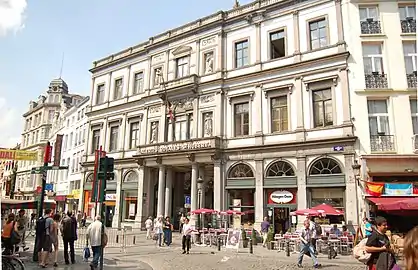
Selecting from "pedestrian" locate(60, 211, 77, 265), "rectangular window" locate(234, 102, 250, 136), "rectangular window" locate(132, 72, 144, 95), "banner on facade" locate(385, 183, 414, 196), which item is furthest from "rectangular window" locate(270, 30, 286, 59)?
"pedestrian" locate(60, 211, 77, 265)

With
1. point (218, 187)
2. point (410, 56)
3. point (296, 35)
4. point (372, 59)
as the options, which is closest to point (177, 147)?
point (218, 187)

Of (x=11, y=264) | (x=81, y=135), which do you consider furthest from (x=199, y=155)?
(x=81, y=135)

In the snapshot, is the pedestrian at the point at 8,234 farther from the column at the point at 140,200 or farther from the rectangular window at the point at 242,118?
the column at the point at 140,200

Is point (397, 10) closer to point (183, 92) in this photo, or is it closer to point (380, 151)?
point (380, 151)

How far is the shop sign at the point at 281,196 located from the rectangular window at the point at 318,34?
33.4 feet

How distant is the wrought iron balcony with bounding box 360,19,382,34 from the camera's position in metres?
21.5

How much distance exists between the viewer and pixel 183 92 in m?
28.5

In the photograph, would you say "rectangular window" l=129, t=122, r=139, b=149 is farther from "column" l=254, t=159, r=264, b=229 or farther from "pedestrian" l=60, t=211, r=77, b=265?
"pedestrian" l=60, t=211, r=77, b=265

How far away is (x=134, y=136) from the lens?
32.3 meters

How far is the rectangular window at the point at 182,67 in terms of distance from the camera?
29705 mm

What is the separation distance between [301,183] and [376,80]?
26.0ft

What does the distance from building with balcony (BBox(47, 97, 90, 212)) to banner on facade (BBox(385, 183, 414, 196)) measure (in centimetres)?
3259

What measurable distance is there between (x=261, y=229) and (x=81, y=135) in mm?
28917

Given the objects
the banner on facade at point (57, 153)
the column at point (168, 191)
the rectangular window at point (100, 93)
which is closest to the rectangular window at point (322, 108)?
the column at point (168, 191)
